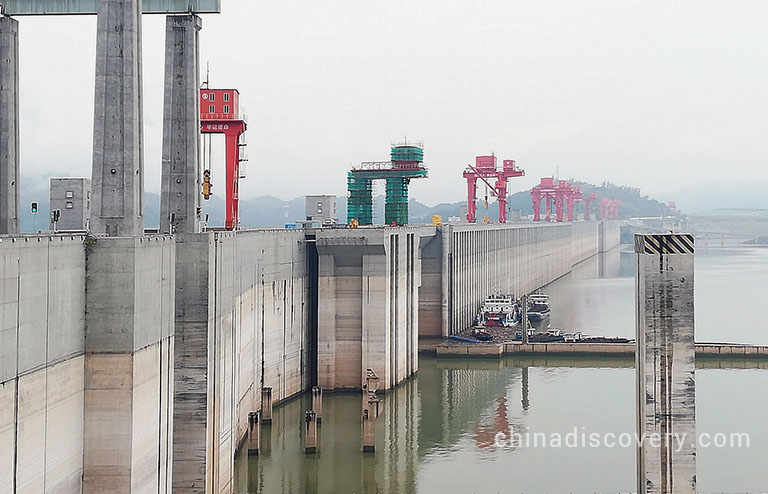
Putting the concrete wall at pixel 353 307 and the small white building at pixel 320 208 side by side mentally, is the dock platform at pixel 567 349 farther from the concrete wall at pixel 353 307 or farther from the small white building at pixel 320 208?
the concrete wall at pixel 353 307

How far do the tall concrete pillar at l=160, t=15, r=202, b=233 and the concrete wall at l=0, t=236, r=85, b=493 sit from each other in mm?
9442

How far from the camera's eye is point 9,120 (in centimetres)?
2906

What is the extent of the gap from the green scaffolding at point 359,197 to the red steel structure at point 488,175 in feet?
113

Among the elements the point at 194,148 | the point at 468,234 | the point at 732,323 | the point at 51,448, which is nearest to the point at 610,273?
the point at 732,323

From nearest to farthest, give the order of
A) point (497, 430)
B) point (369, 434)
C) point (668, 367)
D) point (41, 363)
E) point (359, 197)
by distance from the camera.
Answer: point (41, 363) → point (668, 367) → point (369, 434) → point (497, 430) → point (359, 197)

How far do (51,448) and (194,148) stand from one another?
46.7 ft

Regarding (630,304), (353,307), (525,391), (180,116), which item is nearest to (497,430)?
(525,391)

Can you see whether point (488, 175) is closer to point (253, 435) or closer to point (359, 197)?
point (359, 197)

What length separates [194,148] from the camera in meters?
31.5

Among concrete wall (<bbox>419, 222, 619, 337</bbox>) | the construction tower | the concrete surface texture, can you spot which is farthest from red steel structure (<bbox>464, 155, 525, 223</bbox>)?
the concrete surface texture

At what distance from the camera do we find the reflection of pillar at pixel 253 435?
129 ft

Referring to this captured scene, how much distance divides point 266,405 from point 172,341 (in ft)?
60.1

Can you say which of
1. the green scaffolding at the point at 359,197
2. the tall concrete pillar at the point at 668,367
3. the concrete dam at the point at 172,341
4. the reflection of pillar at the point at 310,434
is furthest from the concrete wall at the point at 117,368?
the green scaffolding at the point at 359,197

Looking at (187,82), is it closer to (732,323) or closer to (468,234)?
(468,234)
